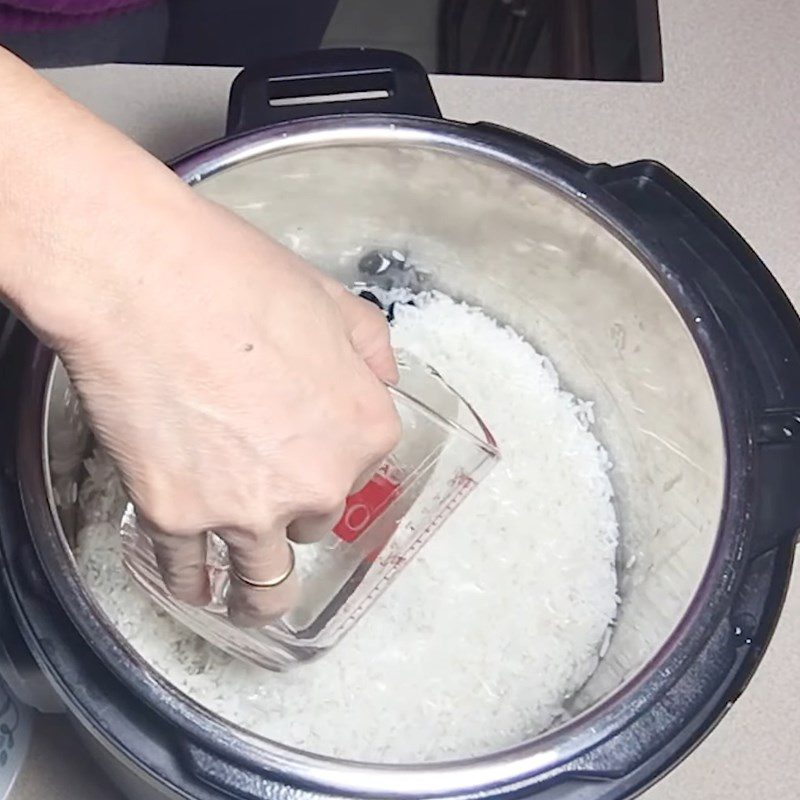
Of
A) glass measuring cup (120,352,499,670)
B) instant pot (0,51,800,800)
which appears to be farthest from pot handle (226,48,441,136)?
glass measuring cup (120,352,499,670)

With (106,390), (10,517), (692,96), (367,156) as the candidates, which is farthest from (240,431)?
(692,96)

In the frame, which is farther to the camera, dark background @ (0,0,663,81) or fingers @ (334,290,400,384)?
dark background @ (0,0,663,81)

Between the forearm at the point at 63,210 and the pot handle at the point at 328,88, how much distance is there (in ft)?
0.82

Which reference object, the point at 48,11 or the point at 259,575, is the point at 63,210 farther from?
the point at 48,11

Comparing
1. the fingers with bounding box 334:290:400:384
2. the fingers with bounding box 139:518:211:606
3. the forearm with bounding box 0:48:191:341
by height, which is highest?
the forearm with bounding box 0:48:191:341

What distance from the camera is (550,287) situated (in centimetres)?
76

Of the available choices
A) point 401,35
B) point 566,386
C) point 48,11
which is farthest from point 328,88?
point 401,35

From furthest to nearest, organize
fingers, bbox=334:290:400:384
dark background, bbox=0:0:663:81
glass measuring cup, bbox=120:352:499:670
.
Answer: dark background, bbox=0:0:663:81 < glass measuring cup, bbox=120:352:499:670 < fingers, bbox=334:290:400:384

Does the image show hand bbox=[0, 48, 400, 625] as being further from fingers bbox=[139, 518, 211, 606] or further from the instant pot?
the instant pot

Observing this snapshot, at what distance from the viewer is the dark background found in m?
0.82

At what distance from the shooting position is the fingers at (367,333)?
0.49 meters

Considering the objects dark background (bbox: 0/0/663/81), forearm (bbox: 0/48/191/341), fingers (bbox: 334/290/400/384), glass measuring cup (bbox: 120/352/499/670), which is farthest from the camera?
dark background (bbox: 0/0/663/81)

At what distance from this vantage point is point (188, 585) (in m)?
0.49

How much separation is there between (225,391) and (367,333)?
10 centimetres
